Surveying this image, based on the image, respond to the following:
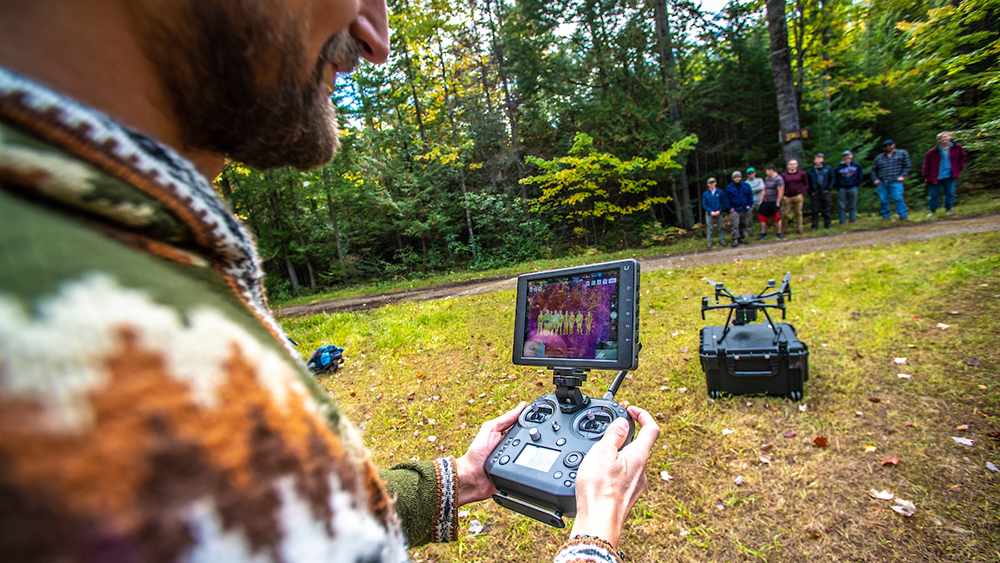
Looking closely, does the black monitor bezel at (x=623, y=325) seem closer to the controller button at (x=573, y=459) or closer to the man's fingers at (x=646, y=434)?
the man's fingers at (x=646, y=434)

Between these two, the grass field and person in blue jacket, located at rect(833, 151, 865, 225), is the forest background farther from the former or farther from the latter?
the grass field

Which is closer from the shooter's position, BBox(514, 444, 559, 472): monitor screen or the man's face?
the man's face

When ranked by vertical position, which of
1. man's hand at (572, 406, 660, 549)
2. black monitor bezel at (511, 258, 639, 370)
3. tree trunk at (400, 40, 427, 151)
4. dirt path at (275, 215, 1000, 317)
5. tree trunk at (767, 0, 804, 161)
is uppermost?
tree trunk at (400, 40, 427, 151)

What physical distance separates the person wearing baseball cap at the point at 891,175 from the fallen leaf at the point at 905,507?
431 inches

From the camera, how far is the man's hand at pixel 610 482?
3.70ft

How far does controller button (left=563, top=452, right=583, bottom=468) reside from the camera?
1.36m

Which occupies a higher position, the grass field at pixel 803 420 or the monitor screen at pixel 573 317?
the monitor screen at pixel 573 317

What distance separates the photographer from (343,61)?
1072 mm

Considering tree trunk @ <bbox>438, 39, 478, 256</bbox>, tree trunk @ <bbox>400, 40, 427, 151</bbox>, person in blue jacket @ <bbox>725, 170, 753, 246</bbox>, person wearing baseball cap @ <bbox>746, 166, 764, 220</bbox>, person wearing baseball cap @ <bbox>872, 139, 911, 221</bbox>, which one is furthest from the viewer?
tree trunk @ <bbox>438, 39, 478, 256</bbox>

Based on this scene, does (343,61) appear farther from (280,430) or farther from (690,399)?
(690,399)

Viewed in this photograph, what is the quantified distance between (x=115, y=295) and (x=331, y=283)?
19.5 m

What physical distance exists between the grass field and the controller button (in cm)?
155

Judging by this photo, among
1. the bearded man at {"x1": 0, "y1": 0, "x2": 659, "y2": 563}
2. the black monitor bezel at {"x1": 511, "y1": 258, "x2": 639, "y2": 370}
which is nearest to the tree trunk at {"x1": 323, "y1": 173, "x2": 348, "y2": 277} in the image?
the black monitor bezel at {"x1": 511, "y1": 258, "x2": 639, "y2": 370}

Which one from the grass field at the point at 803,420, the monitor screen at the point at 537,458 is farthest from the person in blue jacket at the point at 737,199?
the monitor screen at the point at 537,458
